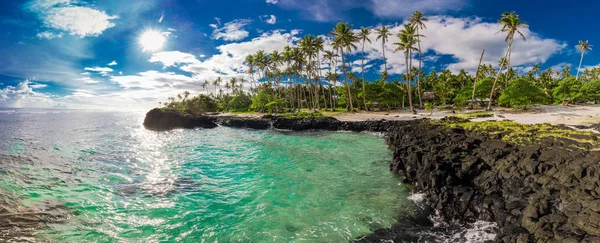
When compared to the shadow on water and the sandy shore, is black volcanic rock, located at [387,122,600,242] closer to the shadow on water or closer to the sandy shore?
the shadow on water

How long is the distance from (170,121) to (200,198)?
40.5 m

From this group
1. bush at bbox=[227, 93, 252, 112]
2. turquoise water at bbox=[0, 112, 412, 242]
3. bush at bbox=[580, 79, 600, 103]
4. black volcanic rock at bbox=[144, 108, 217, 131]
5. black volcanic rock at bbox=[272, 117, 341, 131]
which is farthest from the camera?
bush at bbox=[227, 93, 252, 112]

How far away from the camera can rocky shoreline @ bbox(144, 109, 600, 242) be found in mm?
5953

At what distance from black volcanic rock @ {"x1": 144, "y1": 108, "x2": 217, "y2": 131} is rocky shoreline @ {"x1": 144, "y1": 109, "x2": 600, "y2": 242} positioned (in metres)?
40.4

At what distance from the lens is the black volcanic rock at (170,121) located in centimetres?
4572

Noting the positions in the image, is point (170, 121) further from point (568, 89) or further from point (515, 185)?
point (568, 89)

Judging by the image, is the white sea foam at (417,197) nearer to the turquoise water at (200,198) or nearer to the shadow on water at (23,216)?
the turquoise water at (200,198)

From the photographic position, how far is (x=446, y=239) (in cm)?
712

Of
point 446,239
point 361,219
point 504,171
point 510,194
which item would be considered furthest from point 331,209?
point 504,171

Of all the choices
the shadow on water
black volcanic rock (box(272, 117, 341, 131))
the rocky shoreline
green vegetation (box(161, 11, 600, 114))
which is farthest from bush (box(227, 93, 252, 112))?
the rocky shoreline

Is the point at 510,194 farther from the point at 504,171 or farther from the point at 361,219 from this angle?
the point at 361,219

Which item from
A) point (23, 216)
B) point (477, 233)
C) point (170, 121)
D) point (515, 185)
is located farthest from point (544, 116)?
point (170, 121)

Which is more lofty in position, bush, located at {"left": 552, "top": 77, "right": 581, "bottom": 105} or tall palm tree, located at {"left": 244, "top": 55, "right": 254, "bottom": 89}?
Answer: tall palm tree, located at {"left": 244, "top": 55, "right": 254, "bottom": 89}

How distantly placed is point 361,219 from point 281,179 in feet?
18.8
